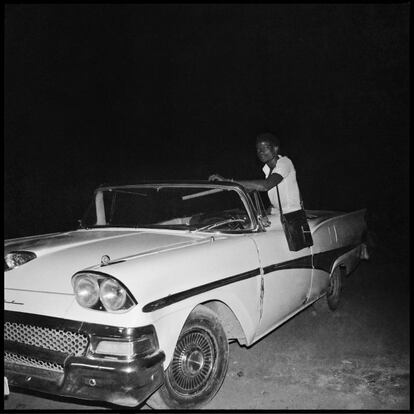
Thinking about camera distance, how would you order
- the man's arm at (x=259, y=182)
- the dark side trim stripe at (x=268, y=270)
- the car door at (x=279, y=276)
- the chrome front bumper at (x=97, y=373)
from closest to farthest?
the chrome front bumper at (x=97, y=373) → the dark side trim stripe at (x=268, y=270) → the car door at (x=279, y=276) → the man's arm at (x=259, y=182)

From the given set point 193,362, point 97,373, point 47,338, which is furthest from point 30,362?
point 193,362

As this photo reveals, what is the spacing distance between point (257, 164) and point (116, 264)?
20171mm

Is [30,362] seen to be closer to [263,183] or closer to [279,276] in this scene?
[279,276]

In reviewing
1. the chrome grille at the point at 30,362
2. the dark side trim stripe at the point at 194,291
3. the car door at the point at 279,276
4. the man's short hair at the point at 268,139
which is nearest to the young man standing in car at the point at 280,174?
the man's short hair at the point at 268,139

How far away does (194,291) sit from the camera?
2.88 meters

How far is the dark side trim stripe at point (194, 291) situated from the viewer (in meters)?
2.60

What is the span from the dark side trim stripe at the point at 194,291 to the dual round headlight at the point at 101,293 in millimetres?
129

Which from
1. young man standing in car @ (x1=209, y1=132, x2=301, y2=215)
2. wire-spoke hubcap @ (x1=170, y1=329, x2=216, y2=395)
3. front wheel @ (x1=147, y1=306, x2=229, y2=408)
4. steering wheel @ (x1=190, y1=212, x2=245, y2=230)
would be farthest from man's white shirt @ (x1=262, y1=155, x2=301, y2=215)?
wire-spoke hubcap @ (x1=170, y1=329, x2=216, y2=395)

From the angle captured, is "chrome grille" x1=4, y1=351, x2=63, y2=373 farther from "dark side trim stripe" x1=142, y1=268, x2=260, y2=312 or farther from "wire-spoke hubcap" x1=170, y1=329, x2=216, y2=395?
"wire-spoke hubcap" x1=170, y1=329, x2=216, y2=395

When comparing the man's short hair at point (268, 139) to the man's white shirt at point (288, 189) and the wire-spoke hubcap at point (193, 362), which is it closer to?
the man's white shirt at point (288, 189)

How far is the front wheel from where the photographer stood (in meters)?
2.89

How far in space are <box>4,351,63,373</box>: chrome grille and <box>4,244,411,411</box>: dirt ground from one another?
0.40 m

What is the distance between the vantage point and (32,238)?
3965mm

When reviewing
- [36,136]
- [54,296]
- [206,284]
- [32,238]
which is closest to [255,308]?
[206,284]
